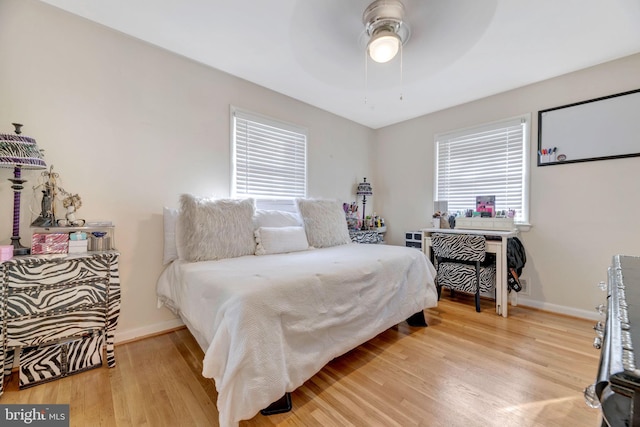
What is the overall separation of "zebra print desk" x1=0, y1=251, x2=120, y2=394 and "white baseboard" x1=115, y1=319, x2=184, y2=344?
0.34 metres

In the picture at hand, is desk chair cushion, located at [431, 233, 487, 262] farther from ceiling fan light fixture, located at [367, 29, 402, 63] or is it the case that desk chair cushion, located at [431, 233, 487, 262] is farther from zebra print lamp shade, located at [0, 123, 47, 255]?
zebra print lamp shade, located at [0, 123, 47, 255]

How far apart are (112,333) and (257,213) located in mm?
1423

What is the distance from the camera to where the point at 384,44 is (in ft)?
6.13

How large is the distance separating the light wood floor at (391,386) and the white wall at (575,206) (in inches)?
26.5

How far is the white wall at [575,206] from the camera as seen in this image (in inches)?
95.4

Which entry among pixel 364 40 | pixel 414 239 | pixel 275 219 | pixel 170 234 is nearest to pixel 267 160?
pixel 275 219

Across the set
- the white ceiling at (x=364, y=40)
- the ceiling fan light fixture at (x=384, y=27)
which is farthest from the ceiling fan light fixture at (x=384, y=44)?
the white ceiling at (x=364, y=40)

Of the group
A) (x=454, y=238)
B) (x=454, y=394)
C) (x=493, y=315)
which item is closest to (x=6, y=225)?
(x=454, y=394)

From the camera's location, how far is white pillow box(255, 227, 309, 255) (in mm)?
2410

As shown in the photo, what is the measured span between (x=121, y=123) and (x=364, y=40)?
207cm

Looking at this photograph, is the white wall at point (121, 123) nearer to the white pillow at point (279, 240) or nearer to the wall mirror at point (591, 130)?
the white pillow at point (279, 240)

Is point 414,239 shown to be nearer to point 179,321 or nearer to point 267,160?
point 267,160

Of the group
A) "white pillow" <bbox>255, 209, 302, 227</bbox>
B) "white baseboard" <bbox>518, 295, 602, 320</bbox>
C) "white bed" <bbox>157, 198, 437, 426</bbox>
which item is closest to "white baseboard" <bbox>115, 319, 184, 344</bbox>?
"white bed" <bbox>157, 198, 437, 426</bbox>

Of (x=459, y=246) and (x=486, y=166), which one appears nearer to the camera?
(x=459, y=246)
